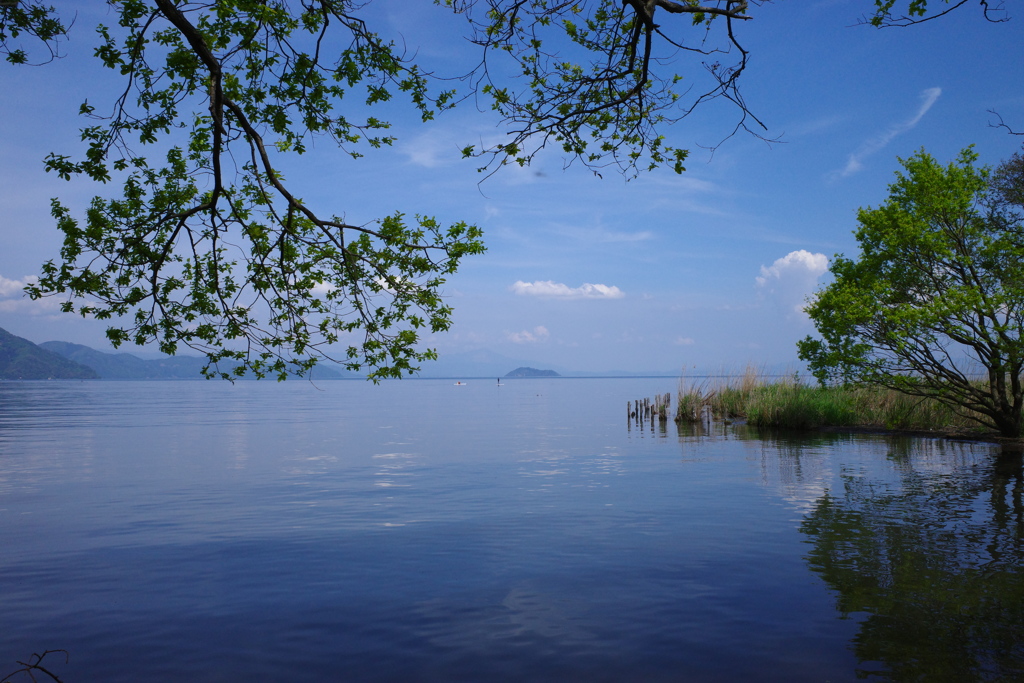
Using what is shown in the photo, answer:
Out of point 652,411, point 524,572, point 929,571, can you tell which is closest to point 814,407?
point 652,411

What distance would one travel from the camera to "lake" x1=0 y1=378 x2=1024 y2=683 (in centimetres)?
Result: 598

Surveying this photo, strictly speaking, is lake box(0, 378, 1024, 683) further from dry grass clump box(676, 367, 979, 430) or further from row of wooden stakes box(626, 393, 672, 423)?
row of wooden stakes box(626, 393, 672, 423)

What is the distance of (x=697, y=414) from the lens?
32.8 metres

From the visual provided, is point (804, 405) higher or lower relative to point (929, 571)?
higher

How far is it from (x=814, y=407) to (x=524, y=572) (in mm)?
23929

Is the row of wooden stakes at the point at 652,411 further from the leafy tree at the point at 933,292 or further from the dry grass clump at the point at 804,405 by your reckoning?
the leafy tree at the point at 933,292

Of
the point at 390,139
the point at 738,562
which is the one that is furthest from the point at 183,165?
the point at 738,562

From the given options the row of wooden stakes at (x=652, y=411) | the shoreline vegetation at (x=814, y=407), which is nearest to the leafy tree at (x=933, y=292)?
the shoreline vegetation at (x=814, y=407)

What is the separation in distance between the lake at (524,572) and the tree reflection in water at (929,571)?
40 millimetres

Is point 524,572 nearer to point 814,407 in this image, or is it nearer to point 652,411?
point 814,407

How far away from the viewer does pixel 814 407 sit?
28.4 m

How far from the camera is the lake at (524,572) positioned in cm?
598

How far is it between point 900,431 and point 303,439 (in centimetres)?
2426

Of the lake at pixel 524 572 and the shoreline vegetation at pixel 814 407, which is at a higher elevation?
the shoreline vegetation at pixel 814 407
